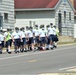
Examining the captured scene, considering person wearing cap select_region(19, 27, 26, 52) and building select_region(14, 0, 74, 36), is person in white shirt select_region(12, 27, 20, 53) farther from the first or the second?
building select_region(14, 0, 74, 36)

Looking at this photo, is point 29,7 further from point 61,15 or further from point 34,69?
point 34,69

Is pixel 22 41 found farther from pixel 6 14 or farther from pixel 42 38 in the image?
pixel 6 14

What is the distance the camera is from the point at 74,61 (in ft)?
69.9

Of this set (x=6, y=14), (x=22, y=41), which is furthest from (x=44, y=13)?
Result: (x=22, y=41)

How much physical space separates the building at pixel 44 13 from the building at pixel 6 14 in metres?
8.38

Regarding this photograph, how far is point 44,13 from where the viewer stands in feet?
188

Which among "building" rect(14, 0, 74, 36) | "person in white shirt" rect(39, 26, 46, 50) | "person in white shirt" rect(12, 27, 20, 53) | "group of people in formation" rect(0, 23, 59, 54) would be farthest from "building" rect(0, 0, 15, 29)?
"person in white shirt" rect(12, 27, 20, 53)

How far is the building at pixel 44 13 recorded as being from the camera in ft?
187

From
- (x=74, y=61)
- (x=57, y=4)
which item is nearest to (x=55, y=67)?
(x=74, y=61)

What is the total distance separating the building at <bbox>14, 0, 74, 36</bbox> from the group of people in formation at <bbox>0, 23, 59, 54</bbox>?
83.3 ft

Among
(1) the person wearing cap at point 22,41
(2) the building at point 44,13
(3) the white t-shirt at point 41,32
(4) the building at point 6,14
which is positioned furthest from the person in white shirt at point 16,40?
(2) the building at point 44,13

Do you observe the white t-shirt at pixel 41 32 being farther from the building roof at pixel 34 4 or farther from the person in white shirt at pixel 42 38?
the building roof at pixel 34 4

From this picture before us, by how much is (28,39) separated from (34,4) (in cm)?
2855

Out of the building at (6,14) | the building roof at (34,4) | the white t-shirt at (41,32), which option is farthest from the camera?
the building roof at (34,4)
